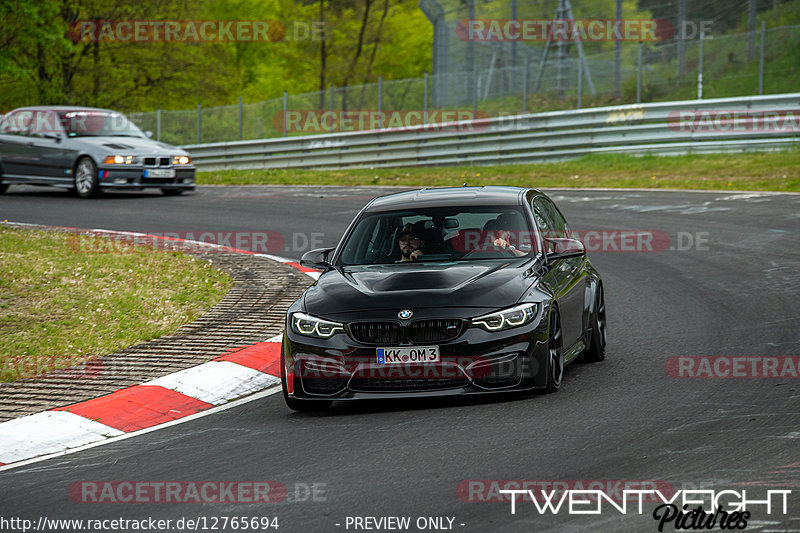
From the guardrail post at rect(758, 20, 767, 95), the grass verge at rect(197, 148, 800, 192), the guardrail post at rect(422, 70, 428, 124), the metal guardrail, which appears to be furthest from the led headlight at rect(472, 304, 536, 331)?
the guardrail post at rect(422, 70, 428, 124)

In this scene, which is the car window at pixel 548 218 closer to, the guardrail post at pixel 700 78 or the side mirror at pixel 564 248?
the side mirror at pixel 564 248

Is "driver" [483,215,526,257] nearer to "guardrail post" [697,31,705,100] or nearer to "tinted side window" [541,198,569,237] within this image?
"tinted side window" [541,198,569,237]

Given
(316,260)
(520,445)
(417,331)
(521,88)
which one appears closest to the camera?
(520,445)

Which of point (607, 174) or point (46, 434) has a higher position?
point (607, 174)

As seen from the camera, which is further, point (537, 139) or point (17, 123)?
point (537, 139)

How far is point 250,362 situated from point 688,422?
11.7 feet

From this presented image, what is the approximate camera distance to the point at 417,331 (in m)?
6.98

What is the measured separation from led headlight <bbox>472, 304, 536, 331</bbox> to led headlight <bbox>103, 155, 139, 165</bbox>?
54.2 feet

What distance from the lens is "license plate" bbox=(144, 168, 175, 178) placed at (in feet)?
74.2

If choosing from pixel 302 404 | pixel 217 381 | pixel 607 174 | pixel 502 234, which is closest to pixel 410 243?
pixel 502 234

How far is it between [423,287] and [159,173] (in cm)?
1639

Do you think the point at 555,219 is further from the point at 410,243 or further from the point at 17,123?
the point at 17,123

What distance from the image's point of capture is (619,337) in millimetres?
9508

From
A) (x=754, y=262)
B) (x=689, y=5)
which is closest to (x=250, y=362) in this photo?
(x=754, y=262)
